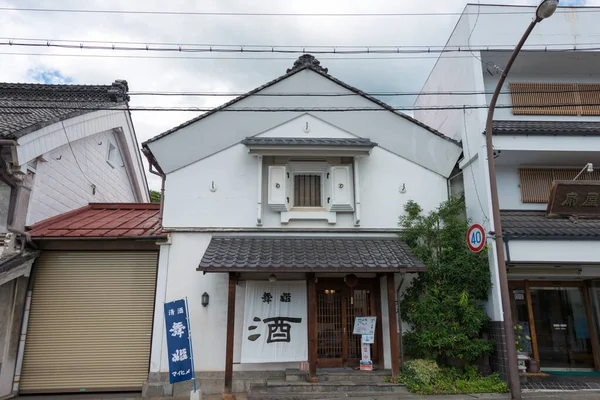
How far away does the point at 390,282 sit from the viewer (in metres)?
8.99

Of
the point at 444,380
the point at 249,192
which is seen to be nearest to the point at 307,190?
the point at 249,192

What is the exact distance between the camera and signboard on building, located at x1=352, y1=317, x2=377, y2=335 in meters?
8.99

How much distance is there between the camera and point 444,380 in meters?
8.59

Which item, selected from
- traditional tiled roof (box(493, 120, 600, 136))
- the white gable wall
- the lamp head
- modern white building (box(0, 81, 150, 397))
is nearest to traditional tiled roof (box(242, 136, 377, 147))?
the white gable wall

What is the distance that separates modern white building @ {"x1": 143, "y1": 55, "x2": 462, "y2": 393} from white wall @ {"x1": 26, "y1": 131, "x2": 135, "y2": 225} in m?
2.99

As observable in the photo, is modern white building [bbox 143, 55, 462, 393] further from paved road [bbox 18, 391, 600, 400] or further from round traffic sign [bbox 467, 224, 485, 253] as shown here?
round traffic sign [bbox 467, 224, 485, 253]

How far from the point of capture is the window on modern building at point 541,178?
10.6 m

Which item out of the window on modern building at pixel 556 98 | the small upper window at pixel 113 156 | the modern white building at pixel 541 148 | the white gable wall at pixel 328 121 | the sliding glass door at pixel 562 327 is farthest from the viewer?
the small upper window at pixel 113 156

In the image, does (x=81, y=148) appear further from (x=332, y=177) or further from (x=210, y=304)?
(x=332, y=177)

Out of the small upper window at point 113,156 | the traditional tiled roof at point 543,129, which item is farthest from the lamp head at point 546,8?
the small upper window at point 113,156

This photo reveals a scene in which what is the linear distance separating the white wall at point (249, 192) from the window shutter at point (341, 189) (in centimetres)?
32

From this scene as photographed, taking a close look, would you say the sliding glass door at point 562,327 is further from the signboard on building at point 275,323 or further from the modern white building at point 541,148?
the signboard on building at point 275,323

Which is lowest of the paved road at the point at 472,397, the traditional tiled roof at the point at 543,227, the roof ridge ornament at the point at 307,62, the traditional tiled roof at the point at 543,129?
the paved road at the point at 472,397

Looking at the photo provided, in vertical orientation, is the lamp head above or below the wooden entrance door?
above
